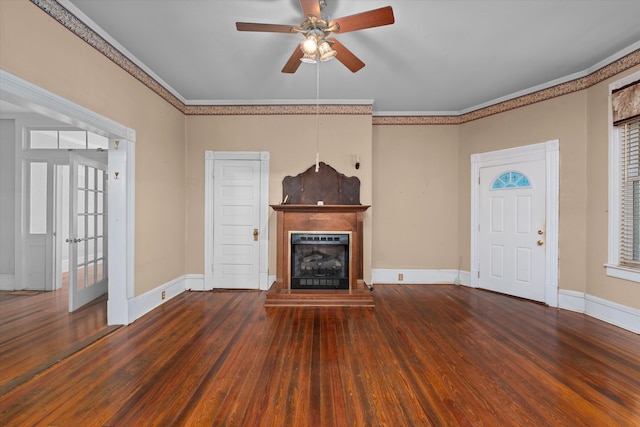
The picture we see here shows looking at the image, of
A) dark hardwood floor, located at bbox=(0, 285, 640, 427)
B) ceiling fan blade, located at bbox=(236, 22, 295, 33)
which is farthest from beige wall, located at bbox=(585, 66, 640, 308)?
ceiling fan blade, located at bbox=(236, 22, 295, 33)

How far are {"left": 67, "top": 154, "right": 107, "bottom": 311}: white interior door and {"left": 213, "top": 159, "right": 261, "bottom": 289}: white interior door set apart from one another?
147 cm

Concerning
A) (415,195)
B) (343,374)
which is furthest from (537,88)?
(343,374)

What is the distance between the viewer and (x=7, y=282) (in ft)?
13.8

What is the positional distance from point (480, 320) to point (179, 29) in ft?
14.5

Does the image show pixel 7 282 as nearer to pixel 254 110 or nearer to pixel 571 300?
pixel 254 110

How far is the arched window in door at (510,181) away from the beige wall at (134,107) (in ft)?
16.0

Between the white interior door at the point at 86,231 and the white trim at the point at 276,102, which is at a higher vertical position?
the white trim at the point at 276,102

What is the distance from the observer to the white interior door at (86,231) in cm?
331

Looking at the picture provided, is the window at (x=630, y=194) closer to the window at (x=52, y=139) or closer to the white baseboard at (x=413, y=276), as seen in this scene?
the white baseboard at (x=413, y=276)

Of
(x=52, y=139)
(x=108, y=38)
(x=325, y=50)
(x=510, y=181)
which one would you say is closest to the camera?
(x=325, y=50)

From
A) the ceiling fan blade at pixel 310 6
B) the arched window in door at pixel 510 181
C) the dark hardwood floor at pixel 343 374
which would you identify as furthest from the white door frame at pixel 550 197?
the ceiling fan blade at pixel 310 6

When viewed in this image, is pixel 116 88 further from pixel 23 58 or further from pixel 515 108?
pixel 515 108

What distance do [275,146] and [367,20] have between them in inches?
103

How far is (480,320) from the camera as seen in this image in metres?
3.20
